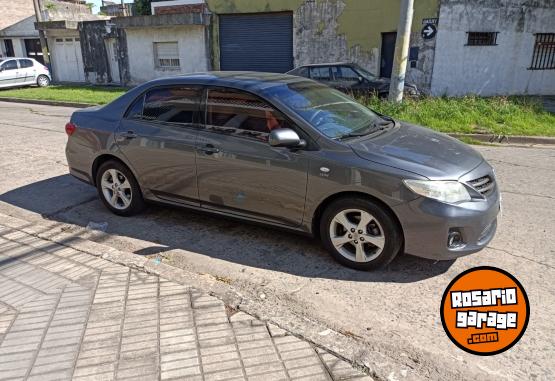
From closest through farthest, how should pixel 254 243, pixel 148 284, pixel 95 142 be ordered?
pixel 148 284 → pixel 254 243 → pixel 95 142

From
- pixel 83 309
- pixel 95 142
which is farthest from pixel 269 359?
pixel 95 142

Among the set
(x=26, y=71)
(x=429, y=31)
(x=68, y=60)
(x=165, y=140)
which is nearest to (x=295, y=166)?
(x=165, y=140)

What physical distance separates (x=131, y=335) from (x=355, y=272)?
184 centimetres

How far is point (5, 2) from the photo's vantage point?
30.9m

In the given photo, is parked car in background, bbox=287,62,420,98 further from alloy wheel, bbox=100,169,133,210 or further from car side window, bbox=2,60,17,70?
car side window, bbox=2,60,17,70

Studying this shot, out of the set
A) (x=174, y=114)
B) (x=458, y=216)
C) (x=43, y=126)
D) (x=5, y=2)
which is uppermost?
(x=5, y=2)

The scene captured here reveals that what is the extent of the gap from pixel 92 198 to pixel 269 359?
158 inches

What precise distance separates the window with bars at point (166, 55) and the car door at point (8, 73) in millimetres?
7001

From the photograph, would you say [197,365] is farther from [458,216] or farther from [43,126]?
[43,126]

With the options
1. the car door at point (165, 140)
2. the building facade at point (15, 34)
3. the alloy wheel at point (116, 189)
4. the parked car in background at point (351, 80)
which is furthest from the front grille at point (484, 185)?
the building facade at point (15, 34)

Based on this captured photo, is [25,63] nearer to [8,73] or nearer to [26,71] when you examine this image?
[26,71]

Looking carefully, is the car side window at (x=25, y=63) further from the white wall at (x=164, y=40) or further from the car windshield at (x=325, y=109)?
the car windshield at (x=325, y=109)

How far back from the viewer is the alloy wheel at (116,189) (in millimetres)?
4863

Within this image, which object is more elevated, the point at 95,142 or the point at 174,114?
the point at 174,114
